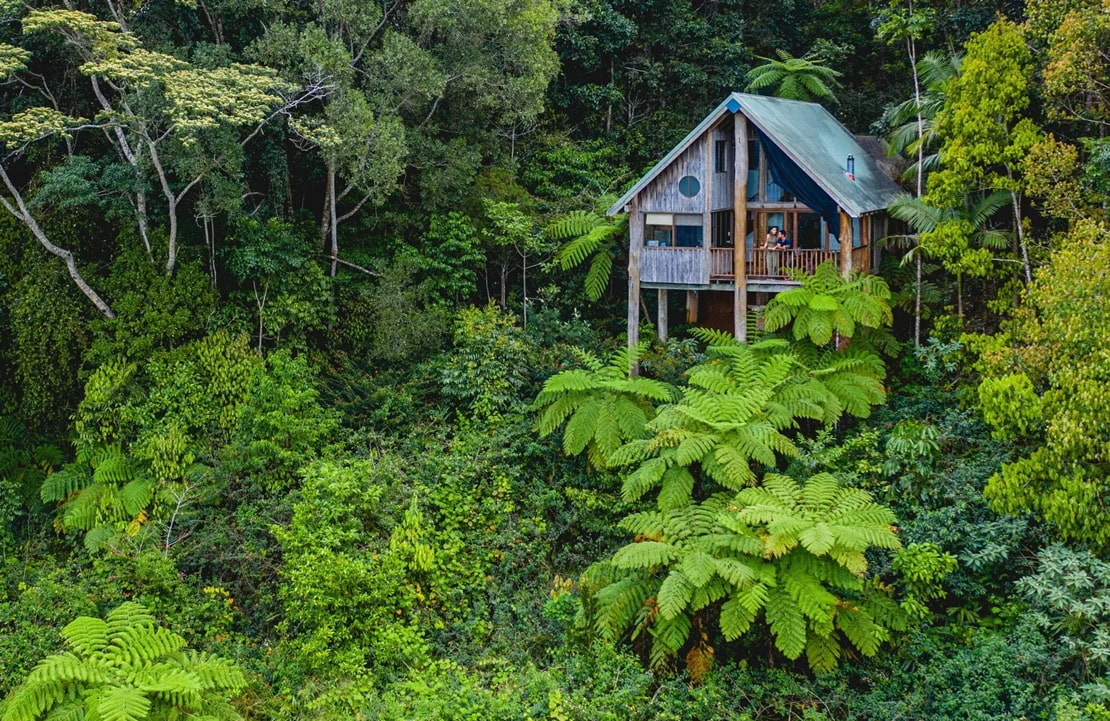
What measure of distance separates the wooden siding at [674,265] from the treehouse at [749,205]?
19 mm

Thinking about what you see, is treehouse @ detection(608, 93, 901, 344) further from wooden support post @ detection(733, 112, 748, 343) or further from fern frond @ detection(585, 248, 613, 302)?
fern frond @ detection(585, 248, 613, 302)

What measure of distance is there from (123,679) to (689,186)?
12.7 metres

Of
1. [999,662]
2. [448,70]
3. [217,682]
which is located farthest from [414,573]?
[448,70]

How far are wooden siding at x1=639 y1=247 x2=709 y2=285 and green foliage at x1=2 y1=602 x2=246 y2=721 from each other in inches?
415

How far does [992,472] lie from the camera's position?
1402 centimetres

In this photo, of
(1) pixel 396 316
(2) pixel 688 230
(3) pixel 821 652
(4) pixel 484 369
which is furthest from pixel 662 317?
(3) pixel 821 652

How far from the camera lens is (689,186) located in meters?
18.5

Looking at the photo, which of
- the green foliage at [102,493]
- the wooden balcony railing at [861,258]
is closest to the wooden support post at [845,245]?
the wooden balcony railing at [861,258]

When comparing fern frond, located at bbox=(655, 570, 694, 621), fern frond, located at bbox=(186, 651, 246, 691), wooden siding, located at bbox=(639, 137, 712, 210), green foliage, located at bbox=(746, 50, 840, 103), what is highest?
green foliage, located at bbox=(746, 50, 840, 103)

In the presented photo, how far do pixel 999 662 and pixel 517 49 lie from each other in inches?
584

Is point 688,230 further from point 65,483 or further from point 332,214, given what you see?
point 65,483

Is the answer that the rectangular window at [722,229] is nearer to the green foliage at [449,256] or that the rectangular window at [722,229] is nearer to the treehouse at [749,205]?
the treehouse at [749,205]

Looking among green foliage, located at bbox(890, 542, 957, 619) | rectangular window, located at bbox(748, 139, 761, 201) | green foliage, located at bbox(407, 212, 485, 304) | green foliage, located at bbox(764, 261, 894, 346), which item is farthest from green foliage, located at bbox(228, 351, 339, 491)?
green foliage, located at bbox(890, 542, 957, 619)

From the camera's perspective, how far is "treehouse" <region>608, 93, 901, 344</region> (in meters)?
17.6
